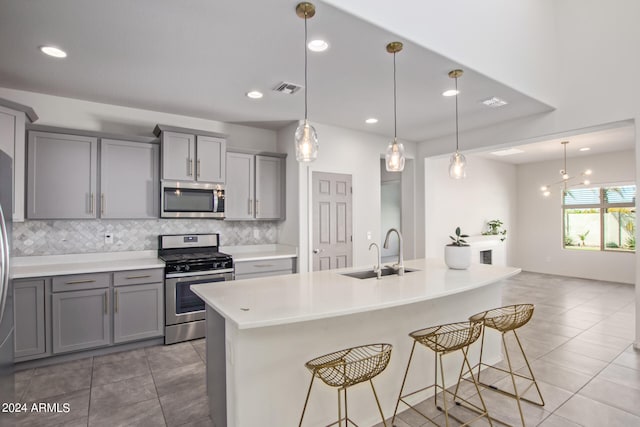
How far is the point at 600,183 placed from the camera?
7.31 meters

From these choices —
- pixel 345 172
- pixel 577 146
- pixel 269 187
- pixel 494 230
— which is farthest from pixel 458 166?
pixel 494 230

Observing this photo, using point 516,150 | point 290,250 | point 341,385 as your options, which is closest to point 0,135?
point 290,250

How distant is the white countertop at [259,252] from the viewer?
4320mm

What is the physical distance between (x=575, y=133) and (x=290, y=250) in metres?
3.76

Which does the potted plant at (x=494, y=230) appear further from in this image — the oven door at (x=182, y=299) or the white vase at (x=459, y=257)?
the oven door at (x=182, y=299)

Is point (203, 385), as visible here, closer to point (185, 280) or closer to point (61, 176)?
point (185, 280)

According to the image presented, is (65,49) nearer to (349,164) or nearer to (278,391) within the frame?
(278,391)

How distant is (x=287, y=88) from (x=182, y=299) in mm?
2561

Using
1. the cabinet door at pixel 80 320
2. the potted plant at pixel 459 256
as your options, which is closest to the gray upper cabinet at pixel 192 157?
the cabinet door at pixel 80 320

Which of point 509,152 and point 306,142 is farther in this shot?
point 509,152

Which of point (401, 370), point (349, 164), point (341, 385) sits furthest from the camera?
point (349, 164)

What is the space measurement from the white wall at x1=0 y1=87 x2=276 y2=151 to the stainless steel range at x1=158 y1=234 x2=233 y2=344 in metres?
1.40

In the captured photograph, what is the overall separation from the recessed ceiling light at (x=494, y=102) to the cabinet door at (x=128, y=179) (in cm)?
382

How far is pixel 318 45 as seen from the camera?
256 centimetres
